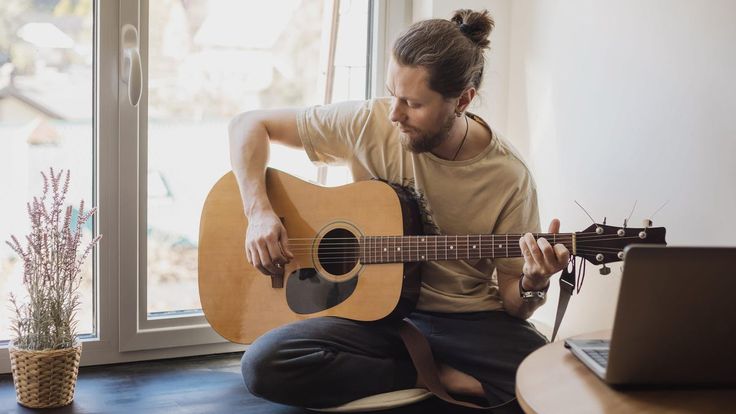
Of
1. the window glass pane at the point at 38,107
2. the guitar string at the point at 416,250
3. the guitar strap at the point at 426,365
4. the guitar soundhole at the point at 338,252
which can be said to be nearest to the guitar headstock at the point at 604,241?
the guitar string at the point at 416,250

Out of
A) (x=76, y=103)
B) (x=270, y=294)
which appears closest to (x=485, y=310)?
(x=270, y=294)

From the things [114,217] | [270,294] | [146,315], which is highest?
[114,217]

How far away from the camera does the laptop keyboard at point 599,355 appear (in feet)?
3.63

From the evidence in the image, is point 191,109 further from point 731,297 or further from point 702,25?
point 731,297

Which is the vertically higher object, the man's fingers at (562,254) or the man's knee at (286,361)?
the man's fingers at (562,254)

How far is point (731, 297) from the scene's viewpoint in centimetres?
95

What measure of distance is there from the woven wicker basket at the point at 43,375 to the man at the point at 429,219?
486 mm

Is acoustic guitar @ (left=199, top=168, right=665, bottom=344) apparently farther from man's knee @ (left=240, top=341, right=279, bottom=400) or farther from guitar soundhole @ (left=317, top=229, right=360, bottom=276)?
man's knee @ (left=240, top=341, right=279, bottom=400)

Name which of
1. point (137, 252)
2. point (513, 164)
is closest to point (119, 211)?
point (137, 252)

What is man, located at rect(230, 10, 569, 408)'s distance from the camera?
6.06 ft

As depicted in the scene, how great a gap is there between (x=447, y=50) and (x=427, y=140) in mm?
220

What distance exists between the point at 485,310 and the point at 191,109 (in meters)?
1.12

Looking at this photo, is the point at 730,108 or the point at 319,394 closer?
the point at 730,108

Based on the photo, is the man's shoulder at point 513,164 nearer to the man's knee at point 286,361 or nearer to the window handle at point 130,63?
the man's knee at point 286,361
